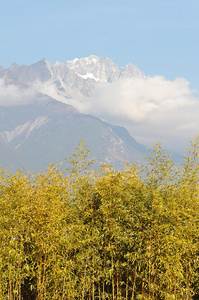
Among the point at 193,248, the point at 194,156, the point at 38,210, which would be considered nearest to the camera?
the point at 38,210

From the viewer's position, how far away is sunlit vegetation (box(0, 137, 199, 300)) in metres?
9.52

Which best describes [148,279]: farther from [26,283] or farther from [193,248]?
[26,283]

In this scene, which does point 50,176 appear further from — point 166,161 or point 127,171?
point 166,161

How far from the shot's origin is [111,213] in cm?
1033

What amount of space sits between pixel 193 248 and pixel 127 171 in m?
2.61

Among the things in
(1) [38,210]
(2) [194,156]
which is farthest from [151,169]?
(1) [38,210]

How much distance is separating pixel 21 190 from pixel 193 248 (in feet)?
15.6

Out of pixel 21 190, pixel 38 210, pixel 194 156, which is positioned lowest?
pixel 38 210

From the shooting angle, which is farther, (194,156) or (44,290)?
(194,156)

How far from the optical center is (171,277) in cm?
959

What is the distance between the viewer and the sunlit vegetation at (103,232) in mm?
9516

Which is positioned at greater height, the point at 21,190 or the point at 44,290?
the point at 21,190

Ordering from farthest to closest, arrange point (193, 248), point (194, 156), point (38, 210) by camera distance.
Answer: point (194, 156) → point (193, 248) → point (38, 210)

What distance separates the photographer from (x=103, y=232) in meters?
10.4
